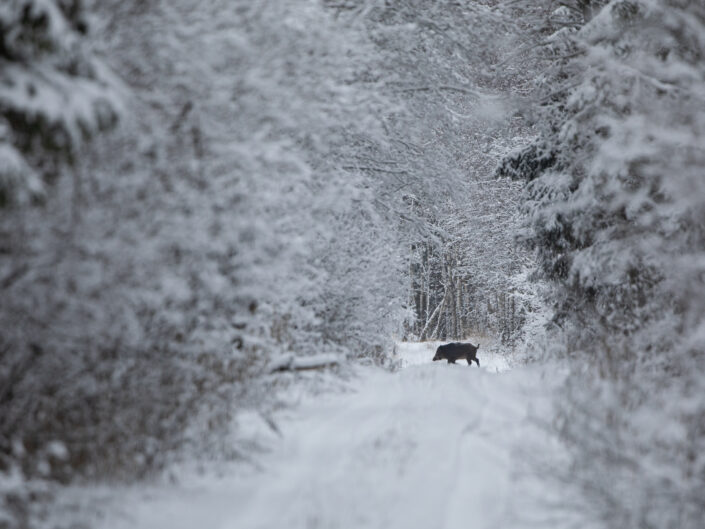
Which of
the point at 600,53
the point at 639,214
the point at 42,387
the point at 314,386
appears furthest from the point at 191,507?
the point at 639,214

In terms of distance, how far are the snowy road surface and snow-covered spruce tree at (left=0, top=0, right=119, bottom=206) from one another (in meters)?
1.85

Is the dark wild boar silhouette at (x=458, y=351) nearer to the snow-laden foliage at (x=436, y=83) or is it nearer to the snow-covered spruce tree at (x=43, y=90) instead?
the snow-laden foliage at (x=436, y=83)

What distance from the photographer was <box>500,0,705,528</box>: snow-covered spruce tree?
3541mm

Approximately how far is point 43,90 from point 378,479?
296cm

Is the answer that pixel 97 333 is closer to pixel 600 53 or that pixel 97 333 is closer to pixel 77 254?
pixel 77 254

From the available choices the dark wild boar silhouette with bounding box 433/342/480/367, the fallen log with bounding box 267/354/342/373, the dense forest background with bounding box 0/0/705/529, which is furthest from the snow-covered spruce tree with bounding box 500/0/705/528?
the dark wild boar silhouette with bounding box 433/342/480/367

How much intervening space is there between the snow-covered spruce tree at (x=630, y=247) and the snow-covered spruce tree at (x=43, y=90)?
319 centimetres

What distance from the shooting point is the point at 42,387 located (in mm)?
3498

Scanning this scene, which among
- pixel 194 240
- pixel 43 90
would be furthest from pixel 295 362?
pixel 43 90

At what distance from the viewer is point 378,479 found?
13.0ft

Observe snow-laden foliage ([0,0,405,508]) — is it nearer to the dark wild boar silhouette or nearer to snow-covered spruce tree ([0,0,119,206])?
snow-covered spruce tree ([0,0,119,206])

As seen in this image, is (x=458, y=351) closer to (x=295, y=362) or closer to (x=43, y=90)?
(x=295, y=362)

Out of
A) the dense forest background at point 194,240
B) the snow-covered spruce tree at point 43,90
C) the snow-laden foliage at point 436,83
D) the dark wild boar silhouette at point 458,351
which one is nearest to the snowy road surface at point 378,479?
the dense forest background at point 194,240

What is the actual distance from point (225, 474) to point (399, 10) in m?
7.25
